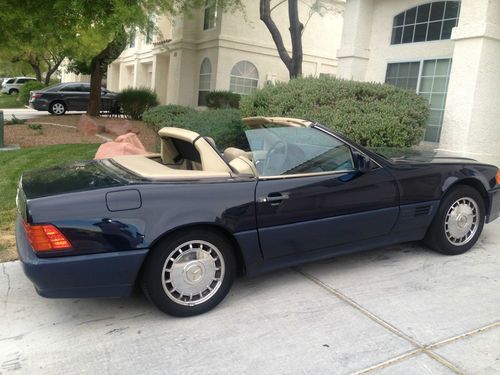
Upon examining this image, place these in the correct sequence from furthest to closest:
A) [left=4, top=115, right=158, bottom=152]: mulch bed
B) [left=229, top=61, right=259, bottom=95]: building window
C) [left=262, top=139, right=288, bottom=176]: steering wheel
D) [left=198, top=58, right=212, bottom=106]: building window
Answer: [left=198, top=58, right=212, bottom=106]: building window → [left=229, top=61, right=259, bottom=95]: building window → [left=4, top=115, right=158, bottom=152]: mulch bed → [left=262, top=139, right=288, bottom=176]: steering wheel

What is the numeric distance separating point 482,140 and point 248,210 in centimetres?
642

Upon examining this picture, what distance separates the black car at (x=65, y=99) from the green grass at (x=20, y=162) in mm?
10964

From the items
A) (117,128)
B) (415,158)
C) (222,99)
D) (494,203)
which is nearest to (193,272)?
(415,158)

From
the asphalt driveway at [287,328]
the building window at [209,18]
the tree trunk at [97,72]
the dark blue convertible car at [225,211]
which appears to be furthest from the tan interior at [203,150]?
the building window at [209,18]

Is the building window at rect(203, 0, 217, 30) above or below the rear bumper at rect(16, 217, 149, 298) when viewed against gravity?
above

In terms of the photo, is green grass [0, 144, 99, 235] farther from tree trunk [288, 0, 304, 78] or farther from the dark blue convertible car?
tree trunk [288, 0, 304, 78]

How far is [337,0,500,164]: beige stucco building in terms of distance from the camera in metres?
7.98

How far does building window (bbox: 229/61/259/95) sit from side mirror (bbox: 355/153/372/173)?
604 inches

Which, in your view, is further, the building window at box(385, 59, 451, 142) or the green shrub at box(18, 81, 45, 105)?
the green shrub at box(18, 81, 45, 105)

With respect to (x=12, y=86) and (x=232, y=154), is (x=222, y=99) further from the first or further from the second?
(x=12, y=86)

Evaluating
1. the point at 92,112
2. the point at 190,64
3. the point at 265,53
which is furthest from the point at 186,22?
the point at 92,112

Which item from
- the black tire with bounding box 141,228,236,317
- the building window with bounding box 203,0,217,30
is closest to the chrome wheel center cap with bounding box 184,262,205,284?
the black tire with bounding box 141,228,236,317

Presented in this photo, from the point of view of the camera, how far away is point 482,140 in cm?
823

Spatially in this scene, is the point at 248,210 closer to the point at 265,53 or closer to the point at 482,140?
the point at 482,140
